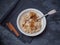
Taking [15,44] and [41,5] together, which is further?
[41,5]

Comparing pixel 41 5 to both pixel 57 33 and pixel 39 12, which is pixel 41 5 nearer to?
pixel 39 12

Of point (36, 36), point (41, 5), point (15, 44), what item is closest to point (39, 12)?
point (41, 5)

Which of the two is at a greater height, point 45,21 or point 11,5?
point 11,5

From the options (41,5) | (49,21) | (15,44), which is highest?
(41,5)

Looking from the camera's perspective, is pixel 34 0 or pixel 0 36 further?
pixel 34 0

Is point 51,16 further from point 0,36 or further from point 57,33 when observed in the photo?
point 0,36

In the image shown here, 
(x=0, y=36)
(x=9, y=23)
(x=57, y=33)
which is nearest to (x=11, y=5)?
(x=9, y=23)
